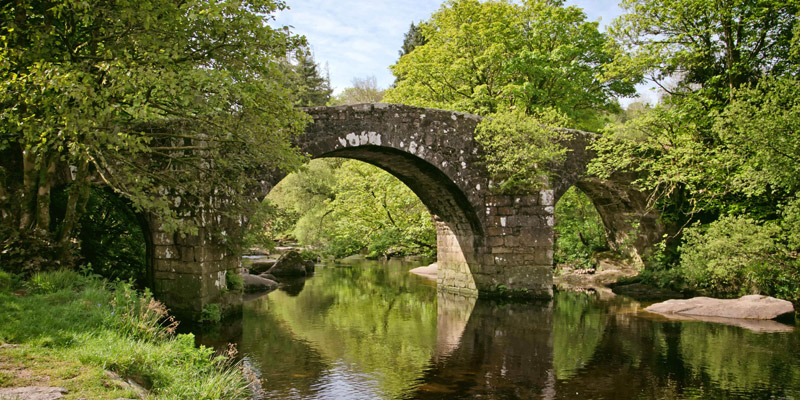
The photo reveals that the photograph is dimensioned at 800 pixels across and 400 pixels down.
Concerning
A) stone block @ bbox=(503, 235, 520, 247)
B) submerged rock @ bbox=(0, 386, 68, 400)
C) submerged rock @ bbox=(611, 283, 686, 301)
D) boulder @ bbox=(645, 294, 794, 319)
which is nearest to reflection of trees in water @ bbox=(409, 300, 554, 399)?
stone block @ bbox=(503, 235, 520, 247)

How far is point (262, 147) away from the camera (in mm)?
7172

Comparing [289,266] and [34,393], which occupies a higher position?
[34,393]

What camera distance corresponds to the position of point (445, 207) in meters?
12.6

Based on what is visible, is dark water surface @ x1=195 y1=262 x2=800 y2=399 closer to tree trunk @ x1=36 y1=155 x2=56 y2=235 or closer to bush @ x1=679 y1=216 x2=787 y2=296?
bush @ x1=679 y1=216 x2=787 y2=296

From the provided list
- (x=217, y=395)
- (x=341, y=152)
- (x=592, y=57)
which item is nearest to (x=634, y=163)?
(x=592, y=57)

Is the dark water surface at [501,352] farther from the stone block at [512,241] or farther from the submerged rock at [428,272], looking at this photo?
the submerged rock at [428,272]

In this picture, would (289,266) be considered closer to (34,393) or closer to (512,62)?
(512,62)

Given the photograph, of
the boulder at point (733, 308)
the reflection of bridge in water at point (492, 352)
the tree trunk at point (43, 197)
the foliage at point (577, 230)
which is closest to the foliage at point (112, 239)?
the tree trunk at point (43, 197)

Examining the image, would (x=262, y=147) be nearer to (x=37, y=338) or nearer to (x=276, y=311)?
(x=37, y=338)

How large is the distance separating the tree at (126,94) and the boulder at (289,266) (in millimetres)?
9009

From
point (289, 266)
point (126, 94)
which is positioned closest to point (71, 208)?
point (126, 94)

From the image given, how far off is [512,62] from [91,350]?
1352cm

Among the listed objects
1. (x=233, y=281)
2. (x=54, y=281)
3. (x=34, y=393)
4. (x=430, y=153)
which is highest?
(x=430, y=153)

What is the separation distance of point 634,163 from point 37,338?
1291 centimetres
